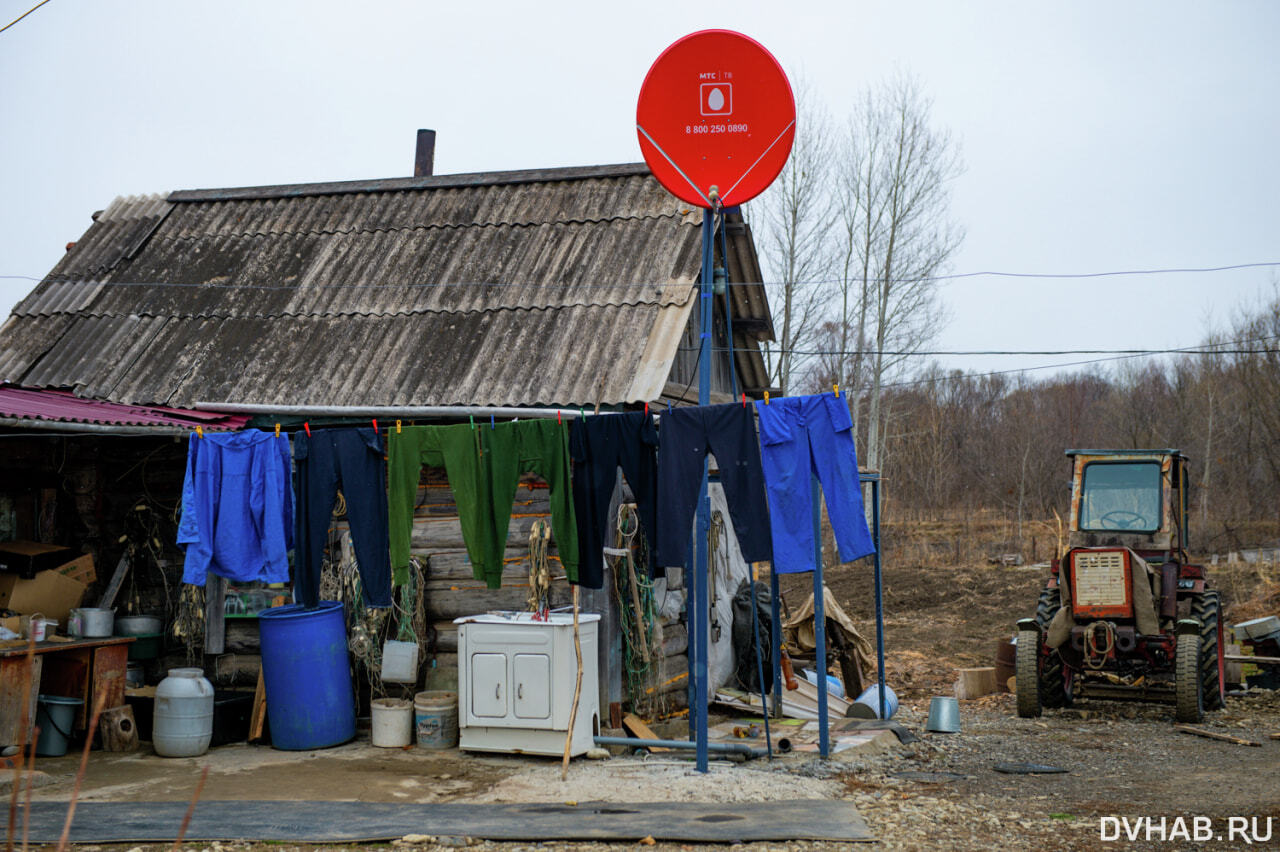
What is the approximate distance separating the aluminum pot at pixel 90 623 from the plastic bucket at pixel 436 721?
111 inches

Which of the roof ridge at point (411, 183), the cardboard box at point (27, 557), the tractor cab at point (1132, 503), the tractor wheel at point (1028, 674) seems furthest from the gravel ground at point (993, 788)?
the roof ridge at point (411, 183)

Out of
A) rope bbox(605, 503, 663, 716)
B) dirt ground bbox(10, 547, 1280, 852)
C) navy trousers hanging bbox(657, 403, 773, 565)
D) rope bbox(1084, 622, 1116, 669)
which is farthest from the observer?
rope bbox(1084, 622, 1116, 669)

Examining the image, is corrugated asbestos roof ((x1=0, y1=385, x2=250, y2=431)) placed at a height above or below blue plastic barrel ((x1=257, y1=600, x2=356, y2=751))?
above

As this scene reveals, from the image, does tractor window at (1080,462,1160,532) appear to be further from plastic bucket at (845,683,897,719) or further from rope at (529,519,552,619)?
rope at (529,519,552,619)

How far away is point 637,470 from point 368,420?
10.2 ft

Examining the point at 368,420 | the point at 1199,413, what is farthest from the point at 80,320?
the point at 1199,413

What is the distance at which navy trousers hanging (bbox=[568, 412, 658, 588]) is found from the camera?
7945mm

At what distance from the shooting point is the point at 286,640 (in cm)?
883

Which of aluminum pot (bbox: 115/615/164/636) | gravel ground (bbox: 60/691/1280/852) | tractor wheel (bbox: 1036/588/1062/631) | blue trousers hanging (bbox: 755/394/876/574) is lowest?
gravel ground (bbox: 60/691/1280/852)

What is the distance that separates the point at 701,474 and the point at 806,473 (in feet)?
2.40

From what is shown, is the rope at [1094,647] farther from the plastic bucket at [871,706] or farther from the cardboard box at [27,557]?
the cardboard box at [27,557]

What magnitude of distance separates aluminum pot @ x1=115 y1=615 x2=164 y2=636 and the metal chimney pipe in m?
7.02

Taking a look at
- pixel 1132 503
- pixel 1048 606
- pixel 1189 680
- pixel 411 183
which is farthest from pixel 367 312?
pixel 1189 680

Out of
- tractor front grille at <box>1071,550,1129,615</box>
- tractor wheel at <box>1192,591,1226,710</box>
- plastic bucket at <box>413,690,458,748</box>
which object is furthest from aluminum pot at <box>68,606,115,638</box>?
tractor wheel at <box>1192,591,1226,710</box>
